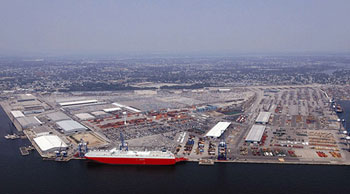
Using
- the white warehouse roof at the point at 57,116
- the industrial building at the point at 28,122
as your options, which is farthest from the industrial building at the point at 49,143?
the white warehouse roof at the point at 57,116

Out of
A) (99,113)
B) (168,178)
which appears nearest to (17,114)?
(99,113)

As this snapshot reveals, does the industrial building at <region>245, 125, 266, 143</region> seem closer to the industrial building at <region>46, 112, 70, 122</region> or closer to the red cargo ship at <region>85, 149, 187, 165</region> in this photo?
the red cargo ship at <region>85, 149, 187, 165</region>

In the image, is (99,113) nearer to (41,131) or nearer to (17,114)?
(41,131)

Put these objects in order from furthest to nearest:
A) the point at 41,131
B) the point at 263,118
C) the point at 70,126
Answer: the point at 263,118 < the point at 70,126 < the point at 41,131

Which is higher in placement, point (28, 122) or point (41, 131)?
point (28, 122)

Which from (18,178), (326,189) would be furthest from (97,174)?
(326,189)
